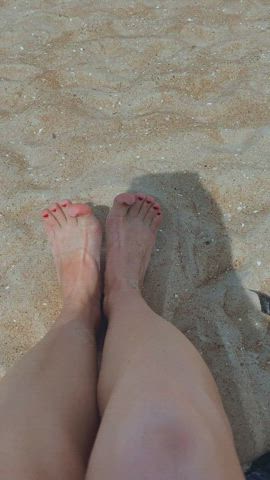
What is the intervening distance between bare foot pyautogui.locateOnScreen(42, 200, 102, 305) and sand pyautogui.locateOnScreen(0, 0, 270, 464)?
0.21 feet

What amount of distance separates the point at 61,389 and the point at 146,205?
0.86 meters

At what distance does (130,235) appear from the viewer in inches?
81.2

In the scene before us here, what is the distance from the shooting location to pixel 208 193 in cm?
210

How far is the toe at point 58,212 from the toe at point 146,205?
11.2 inches

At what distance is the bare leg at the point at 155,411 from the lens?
1111mm

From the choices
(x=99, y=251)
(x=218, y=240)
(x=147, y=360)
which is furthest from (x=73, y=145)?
(x=147, y=360)

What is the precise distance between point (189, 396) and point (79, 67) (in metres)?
1.82

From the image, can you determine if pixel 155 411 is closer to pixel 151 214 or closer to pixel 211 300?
pixel 211 300

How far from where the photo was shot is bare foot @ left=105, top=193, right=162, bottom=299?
1940mm

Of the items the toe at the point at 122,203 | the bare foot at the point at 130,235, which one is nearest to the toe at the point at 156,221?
the bare foot at the point at 130,235

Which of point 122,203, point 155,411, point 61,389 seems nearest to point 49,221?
point 122,203

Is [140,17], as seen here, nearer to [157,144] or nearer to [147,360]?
[157,144]

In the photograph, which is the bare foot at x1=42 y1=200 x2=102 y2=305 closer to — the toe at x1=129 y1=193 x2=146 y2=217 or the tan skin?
the tan skin

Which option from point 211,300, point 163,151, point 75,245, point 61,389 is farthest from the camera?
point 163,151
